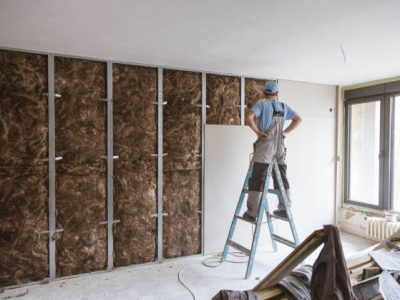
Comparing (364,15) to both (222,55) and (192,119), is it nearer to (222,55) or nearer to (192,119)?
(222,55)

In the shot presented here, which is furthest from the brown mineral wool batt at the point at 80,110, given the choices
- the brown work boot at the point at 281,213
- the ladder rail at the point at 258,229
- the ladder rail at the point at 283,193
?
the brown work boot at the point at 281,213

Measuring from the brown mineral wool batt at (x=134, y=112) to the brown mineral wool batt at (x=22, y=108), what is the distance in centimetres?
72

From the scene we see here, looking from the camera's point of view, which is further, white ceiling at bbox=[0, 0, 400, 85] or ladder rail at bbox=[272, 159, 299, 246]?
ladder rail at bbox=[272, 159, 299, 246]

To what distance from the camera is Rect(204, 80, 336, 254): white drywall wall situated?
13.0ft

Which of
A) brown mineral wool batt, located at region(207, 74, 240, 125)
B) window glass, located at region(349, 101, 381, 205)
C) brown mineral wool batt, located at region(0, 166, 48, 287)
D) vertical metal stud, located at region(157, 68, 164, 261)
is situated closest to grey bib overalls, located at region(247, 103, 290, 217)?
brown mineral wool batt, located at region(207, 74, 240, 125)

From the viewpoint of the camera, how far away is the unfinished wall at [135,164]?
137 inches

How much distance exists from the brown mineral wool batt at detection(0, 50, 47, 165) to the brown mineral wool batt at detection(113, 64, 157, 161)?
2.35ft

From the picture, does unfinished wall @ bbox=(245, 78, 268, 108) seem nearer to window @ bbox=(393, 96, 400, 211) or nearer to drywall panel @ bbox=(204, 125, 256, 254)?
drywall panel @ bbox=(204, 125, 256, 254)

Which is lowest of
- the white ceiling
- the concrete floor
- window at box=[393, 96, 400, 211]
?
the concrete floor

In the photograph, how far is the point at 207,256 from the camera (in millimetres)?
3932

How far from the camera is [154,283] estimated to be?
3205mm

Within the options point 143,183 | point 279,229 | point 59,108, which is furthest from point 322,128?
point 59,108

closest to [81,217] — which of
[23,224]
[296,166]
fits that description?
[23,224]

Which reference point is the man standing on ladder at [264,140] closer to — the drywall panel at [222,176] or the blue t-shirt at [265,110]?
the blue t-shirt at [265,110]
